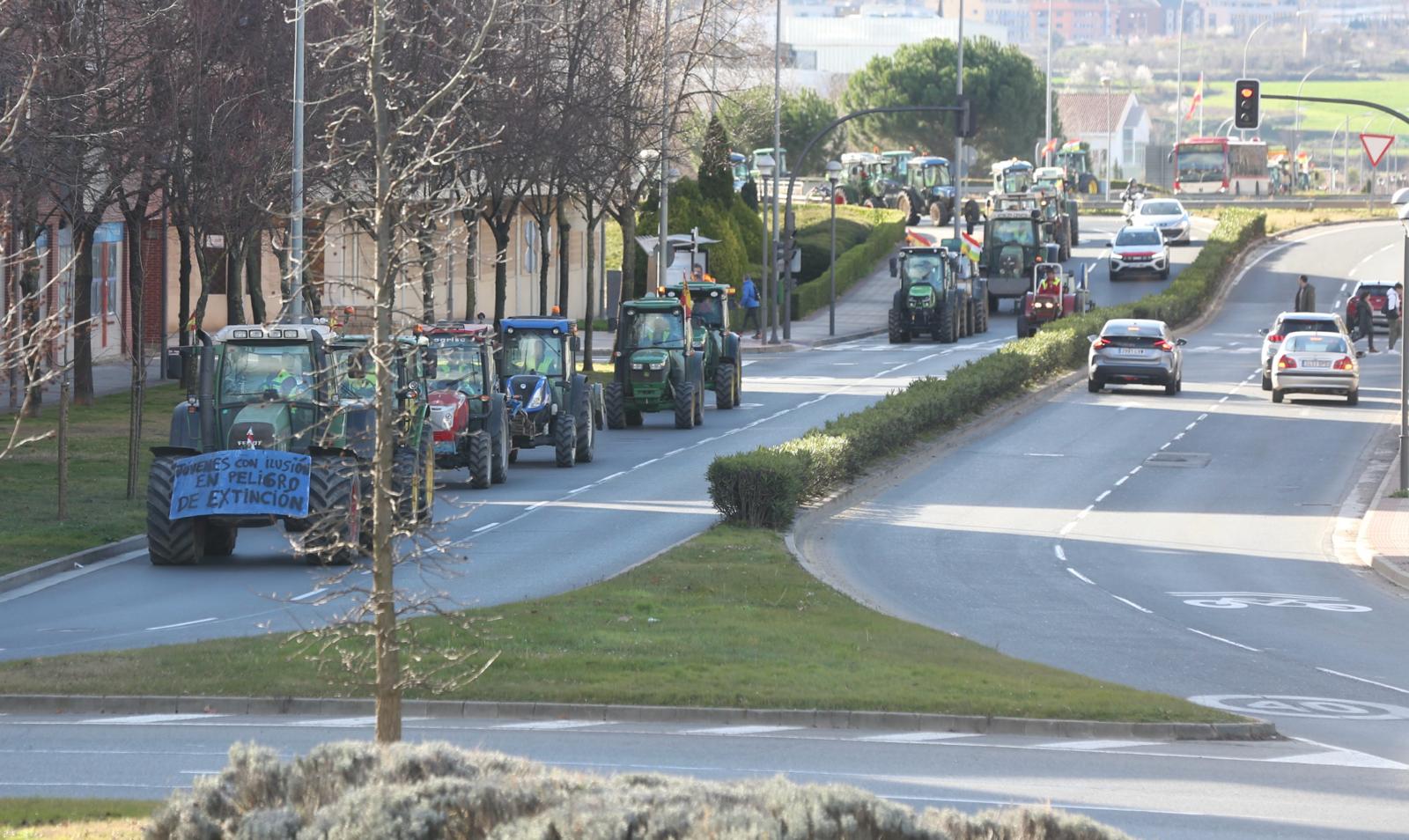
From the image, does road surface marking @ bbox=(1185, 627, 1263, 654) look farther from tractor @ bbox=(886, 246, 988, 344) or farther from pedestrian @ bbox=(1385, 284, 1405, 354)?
pedestrian @ bbox=(1385, 284, 1405, 354)

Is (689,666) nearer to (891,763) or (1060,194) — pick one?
(891,763)

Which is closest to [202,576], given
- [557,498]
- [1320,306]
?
[557,498]

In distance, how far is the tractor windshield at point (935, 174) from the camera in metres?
90.0

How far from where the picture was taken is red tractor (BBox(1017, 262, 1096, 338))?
55.0m

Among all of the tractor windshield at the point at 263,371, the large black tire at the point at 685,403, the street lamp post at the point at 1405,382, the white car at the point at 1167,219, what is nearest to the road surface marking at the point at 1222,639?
the street lamp post at the point at 1405,382

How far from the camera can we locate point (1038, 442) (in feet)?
120

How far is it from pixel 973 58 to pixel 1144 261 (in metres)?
54.3

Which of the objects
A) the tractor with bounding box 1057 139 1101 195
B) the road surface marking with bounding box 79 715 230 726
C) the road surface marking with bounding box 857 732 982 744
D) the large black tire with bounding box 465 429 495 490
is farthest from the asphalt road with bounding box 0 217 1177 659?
the tractor with bounding box 1057 139 1101 195

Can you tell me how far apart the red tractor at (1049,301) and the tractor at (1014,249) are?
4.75m

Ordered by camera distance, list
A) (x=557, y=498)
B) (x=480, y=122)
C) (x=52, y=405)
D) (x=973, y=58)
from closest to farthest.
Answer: (x=557, y=498), (x=52, y=405), (x=480, y=122), (x=973, y=58)

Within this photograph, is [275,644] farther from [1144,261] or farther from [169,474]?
[1144,261]

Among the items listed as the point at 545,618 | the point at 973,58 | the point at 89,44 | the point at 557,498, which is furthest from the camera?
the point at 973,58

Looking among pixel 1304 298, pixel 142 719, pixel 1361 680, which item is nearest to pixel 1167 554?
pixel 1361 680

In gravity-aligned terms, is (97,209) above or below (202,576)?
above
